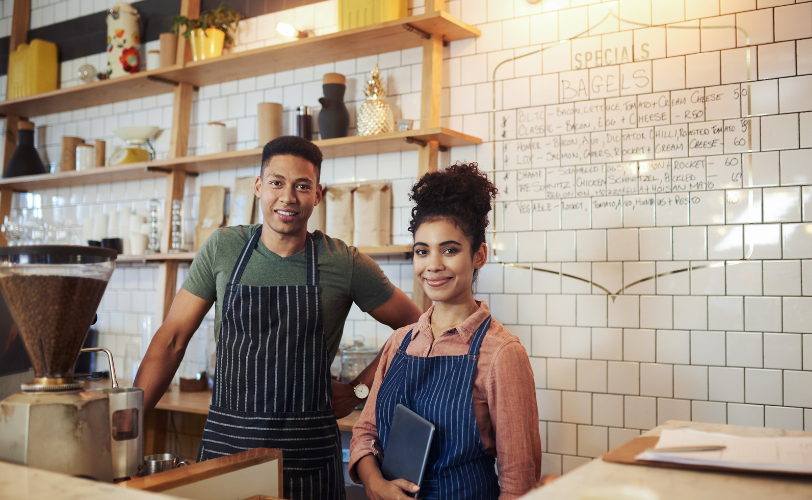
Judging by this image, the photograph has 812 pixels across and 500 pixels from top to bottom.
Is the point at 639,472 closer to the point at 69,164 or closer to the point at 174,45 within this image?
the point at 174,45

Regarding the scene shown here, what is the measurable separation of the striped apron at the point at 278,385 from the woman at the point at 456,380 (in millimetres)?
331

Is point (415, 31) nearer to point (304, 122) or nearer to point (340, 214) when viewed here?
point (304, 122)

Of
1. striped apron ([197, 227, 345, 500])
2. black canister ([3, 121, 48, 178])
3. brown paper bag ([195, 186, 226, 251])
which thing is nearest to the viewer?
striped apron ([197, 227, 345, 500])

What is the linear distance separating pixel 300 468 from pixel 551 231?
1457 mm

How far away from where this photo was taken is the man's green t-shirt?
7.36 ft

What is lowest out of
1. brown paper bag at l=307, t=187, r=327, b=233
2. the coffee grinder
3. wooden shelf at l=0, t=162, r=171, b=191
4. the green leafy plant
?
the coffee grinder

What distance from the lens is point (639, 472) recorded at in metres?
1.05

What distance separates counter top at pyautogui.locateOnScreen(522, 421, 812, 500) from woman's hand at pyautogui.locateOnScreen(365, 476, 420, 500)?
1.92ft

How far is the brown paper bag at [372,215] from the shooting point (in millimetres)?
3234

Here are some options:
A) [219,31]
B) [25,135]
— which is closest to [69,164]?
[25,135]

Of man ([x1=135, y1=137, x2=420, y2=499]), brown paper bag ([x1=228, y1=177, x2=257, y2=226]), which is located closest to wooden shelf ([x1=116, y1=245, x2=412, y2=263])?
brown paper bag ([x1=228, y1=177, x2=257, y2=226])

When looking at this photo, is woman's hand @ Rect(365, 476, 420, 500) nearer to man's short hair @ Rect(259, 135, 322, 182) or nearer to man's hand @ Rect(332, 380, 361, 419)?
man's hand @ Rect(332, 380, 361, 419)

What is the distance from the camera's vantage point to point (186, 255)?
361cm

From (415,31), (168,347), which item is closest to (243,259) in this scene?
(168,347)
